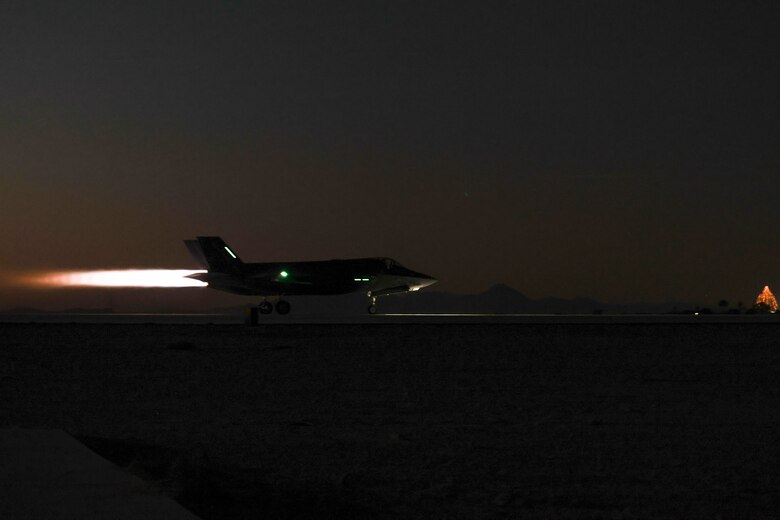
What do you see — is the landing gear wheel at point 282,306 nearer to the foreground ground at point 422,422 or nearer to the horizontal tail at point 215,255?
the horizontal tail at point 215,255

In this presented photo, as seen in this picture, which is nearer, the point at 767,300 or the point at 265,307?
the point at 265,307

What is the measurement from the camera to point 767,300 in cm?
7200

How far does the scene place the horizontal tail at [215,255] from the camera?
5925 cm

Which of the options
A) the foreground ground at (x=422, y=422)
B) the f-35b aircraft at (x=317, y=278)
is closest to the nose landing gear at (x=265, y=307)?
the f-35b aircraft at (x=317, y=278)

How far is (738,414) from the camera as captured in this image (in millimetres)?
15672

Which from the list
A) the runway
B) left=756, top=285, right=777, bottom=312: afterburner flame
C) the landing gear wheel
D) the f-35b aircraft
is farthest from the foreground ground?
left=756, top=285, right=777, bottom=312: afterburner flame

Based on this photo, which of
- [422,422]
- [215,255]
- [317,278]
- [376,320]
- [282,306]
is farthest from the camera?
[215,255]

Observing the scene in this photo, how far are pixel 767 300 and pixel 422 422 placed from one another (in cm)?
6449

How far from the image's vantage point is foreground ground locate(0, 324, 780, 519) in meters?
9.27

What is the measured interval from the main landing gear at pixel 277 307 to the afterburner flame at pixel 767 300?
128ft

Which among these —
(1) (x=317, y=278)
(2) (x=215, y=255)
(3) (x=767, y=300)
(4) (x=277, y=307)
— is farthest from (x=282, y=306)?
(3) (x=767, y=300)

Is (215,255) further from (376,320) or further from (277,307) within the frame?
(376,320)

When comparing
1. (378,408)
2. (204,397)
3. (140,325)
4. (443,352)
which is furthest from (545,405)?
(140,325)

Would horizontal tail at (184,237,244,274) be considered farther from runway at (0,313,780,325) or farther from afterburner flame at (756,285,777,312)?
afterburner flame at (756,285,777,312)
